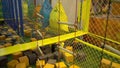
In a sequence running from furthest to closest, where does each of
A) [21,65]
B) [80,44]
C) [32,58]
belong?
[80,44]
[32,58]
[21,65]

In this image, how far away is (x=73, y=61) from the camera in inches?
57.5

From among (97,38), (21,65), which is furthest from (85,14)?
(21,65)

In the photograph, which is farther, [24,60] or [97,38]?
[97,38]

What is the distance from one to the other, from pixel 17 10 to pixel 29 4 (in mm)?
941

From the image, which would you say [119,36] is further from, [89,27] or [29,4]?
[29,4]

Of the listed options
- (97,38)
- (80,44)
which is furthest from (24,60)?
(97,38)

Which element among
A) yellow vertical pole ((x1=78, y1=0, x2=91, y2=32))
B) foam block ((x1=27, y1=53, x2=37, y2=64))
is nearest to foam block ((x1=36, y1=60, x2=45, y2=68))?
foam block ((x1=27, y1=53, x2=37, y2=64))

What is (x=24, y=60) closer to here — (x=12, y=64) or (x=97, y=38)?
(x=12, y=64)

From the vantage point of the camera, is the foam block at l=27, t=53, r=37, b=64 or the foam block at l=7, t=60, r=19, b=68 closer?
the foam block at l=7, t=60, r=19, b=68

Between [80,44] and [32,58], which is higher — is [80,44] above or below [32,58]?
above

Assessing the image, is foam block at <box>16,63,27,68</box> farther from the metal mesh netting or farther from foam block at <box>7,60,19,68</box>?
the metal mesh netting

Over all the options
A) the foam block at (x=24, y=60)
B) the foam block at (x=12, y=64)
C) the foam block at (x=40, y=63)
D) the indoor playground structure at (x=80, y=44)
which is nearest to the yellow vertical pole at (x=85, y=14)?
the indoor playground structure at (x=80, y=44)

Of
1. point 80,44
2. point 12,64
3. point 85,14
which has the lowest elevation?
point 12,64

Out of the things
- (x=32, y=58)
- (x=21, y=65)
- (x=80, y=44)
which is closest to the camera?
(x=21, y=65)
